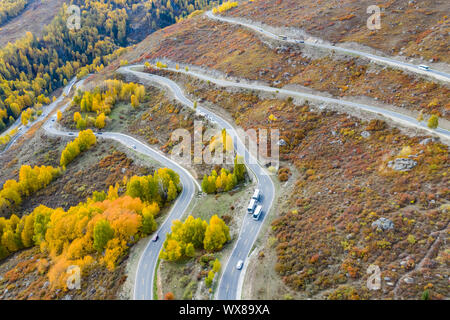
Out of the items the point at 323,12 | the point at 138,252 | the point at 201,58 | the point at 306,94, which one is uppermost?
the point at 323,12

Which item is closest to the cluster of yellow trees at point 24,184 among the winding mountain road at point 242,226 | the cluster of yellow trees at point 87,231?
the cluster of yellow trees at point 87,231

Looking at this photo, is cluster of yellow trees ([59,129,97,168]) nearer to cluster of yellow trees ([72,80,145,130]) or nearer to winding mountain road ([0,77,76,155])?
cluster of yellow trees ([72,80,145,130])

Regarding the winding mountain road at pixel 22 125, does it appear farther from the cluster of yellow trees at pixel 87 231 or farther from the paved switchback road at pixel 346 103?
the paved switchback road at pixel 346 103

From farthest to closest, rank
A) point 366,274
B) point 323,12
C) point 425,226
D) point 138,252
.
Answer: point 323,12 → point 138,252 → point 425,226 → point 366,274

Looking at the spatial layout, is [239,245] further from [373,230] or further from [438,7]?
[438,7]

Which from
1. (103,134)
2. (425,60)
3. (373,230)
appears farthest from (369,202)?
(103,134)

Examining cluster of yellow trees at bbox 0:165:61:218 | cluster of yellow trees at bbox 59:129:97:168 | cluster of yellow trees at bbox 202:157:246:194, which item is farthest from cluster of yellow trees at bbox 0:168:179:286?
cluster of yellow trees at bbox 59:129:97:168

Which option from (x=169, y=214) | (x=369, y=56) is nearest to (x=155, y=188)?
(x=169, y=214)
